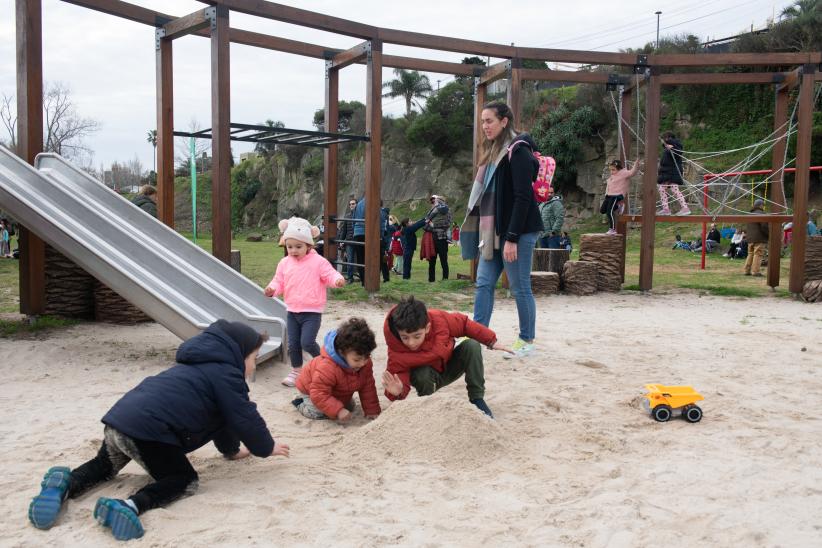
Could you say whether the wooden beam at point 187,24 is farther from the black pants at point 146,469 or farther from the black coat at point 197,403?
the black pants at point 146,469

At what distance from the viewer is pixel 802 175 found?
10273 mm

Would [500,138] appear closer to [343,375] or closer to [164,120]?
[343,375]

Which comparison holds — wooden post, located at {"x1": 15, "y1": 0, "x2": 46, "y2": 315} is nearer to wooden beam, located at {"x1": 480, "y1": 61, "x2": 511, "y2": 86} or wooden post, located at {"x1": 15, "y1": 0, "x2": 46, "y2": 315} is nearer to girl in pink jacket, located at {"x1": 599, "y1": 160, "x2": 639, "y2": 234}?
wooden beam, located at {"x1": 480, "y1": 61, "x2": 511, "y2": 86}

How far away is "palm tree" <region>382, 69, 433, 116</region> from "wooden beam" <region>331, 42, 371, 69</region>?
36.6m

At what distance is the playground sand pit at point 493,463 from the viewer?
261 centimetres

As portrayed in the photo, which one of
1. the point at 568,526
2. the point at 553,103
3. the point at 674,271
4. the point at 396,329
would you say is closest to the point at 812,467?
the point at 568,526

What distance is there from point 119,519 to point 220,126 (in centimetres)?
532

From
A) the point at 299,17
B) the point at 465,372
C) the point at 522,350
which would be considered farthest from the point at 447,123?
the point at 465,372

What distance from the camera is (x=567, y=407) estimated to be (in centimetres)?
429

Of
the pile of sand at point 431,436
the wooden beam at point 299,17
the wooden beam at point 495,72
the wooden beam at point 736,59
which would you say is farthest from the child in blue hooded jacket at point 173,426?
the wooden beam at point 736,59

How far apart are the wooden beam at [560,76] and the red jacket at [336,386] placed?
717 centimetres

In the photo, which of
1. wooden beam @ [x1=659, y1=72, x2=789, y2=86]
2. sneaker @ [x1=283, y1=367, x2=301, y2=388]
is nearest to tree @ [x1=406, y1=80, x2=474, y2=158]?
wooden beam @ [x1=659, y1=72, x2=789, y2=86]

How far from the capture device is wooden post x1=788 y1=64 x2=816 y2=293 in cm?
1015

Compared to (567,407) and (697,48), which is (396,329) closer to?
(567,407)
